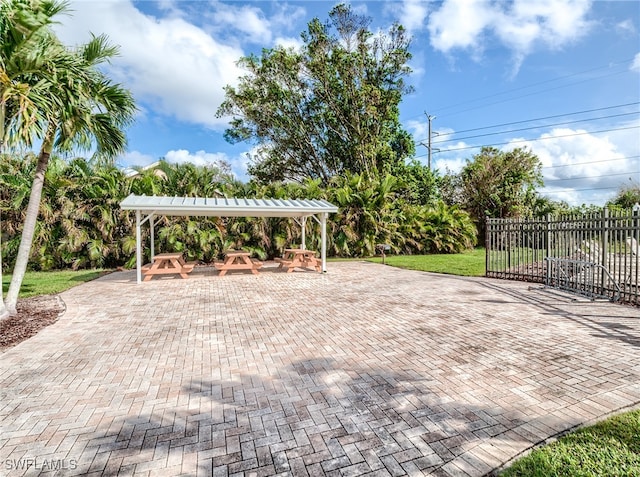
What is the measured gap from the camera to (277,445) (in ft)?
8.44

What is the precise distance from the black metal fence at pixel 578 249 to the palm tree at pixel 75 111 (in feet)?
34.0

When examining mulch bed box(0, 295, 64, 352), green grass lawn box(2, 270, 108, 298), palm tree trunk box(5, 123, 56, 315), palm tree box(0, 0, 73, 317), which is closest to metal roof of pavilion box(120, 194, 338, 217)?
green grass lawn box(2, 270, 108, 298)

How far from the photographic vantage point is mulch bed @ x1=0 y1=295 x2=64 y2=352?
520 centimetres

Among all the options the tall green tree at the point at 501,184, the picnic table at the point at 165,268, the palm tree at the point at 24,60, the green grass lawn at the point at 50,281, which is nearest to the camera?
the palm tree at the point at 24,60

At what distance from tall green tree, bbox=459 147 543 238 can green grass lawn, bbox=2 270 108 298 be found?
77.8ft

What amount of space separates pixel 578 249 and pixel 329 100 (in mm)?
19644

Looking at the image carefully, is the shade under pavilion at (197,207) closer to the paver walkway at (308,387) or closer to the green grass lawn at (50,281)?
the green grass lawn at (50,281)

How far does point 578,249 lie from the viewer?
8328 millimetres

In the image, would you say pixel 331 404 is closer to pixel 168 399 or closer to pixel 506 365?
pixel 168 399

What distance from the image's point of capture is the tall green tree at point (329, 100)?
A: 23125 mm

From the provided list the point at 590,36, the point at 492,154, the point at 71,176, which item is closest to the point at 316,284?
the point at 71,176

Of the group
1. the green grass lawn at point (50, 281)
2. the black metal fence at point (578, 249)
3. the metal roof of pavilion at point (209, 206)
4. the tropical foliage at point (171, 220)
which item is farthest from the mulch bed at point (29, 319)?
the black metal fence at point (578, 249)

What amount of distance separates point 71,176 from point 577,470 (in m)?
16.9

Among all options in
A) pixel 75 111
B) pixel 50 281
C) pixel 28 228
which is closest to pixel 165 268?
pixel 50 281
